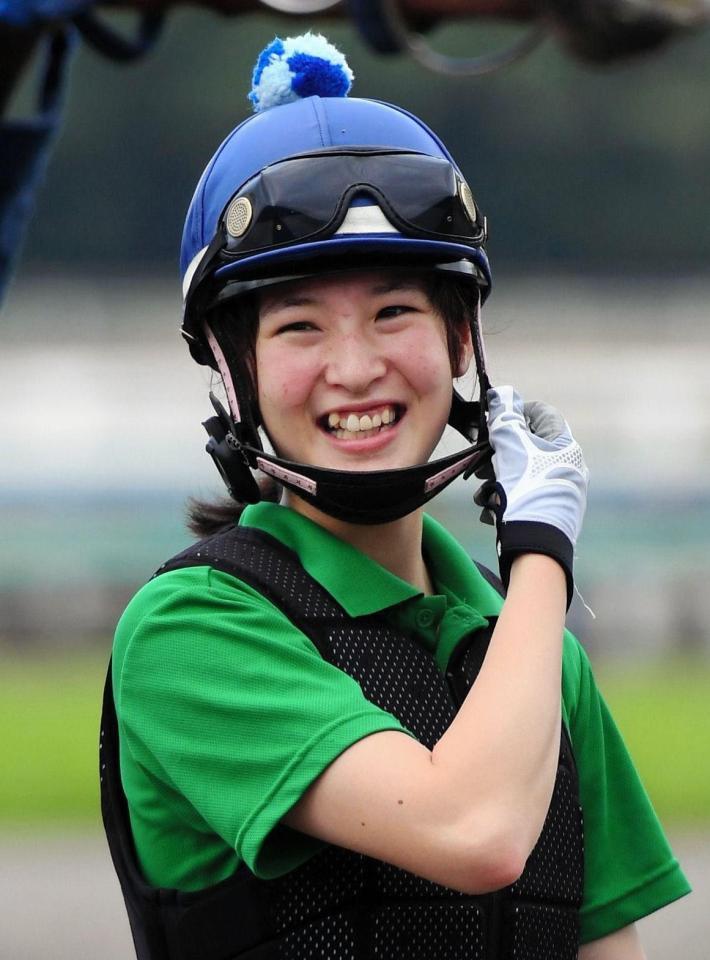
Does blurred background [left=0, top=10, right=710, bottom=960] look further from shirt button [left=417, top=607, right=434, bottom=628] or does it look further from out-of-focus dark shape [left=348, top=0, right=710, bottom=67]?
shirt button [left=417, top=607, right=434, bottom=628]

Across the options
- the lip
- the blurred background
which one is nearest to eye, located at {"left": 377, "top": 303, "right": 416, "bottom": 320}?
the lip

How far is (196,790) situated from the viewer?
79.0 inches

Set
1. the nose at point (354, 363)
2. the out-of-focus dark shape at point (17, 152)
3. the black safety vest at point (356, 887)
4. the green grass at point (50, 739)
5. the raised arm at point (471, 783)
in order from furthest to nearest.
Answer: the green grass at point (50, 739), the out-of-focus dark shape at point (17, 152), the nose at point (354, 363), the black safety vest at point (356, 887), the raised arm at point (471, 783)

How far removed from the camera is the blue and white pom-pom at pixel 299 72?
2412 millimetres

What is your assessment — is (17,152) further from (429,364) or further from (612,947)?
(612,947)

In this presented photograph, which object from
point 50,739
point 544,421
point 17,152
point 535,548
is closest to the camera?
point 535,548

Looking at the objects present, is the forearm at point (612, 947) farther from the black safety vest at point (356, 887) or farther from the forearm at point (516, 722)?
the forearm at point (516, 722)

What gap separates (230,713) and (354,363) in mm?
468

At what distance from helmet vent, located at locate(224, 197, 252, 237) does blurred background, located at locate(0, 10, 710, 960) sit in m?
7.83

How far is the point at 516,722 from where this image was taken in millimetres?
1942

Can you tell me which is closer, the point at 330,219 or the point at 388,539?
the point at 330,219

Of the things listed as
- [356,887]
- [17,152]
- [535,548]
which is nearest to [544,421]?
[535,548]

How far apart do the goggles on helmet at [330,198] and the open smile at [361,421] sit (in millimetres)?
226

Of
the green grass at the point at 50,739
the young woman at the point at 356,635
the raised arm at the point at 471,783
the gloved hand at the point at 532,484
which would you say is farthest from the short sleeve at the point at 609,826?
the green grass at the point at 50,739
